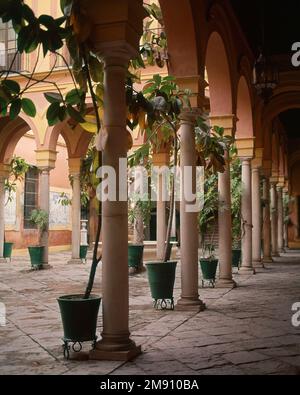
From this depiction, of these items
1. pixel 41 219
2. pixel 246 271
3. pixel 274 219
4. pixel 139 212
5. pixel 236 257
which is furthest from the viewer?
pixel 274 219

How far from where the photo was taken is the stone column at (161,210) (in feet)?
38.2

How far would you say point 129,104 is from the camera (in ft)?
15.3

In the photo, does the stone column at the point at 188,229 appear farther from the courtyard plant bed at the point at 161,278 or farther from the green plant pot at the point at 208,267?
the green plant pot at the point at 208,267

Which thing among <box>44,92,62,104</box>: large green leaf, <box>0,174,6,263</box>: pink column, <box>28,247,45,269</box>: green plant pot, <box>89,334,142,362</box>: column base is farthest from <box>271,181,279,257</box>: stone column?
<box>44,92,62,104</box>: large green leaf

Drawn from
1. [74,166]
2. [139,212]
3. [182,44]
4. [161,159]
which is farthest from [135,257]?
[182,44]

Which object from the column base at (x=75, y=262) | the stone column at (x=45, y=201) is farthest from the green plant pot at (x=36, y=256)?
the column base at (x=75, y=262)

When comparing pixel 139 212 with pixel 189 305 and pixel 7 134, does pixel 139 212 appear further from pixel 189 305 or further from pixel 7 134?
pixel 7 134

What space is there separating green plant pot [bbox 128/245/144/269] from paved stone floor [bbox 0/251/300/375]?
2561 millimetres

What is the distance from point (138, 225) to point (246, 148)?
10.2 ft

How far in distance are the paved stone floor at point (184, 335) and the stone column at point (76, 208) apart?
18.7ft

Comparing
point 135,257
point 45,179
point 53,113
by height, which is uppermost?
point 45,179

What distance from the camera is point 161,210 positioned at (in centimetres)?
1180

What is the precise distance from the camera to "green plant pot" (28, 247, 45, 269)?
1248 centimetres

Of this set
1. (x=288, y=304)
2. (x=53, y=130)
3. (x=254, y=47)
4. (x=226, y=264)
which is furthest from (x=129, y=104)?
(x=53, y=130)
